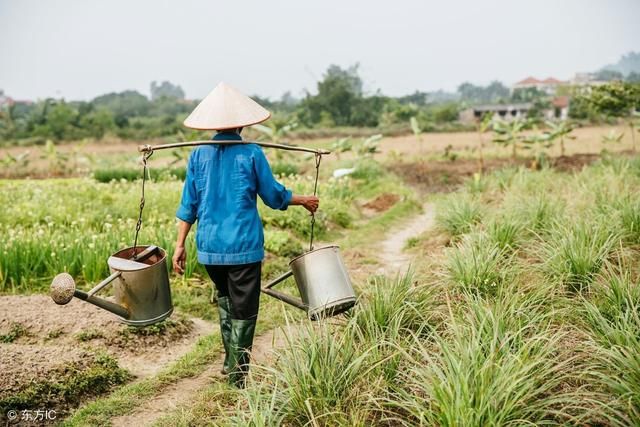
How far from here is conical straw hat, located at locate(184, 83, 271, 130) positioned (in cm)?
367

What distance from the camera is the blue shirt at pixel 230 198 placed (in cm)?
360

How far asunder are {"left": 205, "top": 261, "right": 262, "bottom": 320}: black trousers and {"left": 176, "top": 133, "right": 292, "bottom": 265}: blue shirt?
0.08 metres

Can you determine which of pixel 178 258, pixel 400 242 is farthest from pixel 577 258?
pixel 400 242

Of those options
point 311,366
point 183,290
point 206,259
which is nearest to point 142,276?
point 206,259

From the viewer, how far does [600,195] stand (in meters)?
6.98

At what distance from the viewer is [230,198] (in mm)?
3615

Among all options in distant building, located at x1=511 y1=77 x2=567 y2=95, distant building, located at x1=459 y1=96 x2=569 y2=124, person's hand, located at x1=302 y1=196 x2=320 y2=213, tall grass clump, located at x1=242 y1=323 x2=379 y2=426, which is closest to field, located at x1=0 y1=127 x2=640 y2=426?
tall grass clump, located at x1=242 y1=323 x2=379 y2=426

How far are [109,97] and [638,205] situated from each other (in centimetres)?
7907

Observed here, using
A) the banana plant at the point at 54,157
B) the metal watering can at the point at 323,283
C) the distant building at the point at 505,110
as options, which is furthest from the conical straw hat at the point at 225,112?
the distant building at the point at 505,110

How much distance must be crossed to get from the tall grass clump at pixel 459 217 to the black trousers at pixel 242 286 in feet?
11.9

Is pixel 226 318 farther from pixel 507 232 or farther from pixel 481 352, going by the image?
pixel 507 232

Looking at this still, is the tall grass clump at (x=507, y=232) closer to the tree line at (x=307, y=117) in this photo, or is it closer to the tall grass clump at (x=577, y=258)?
the tall grass clump at (x=577, y=258)

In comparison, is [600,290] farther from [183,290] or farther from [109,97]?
[109,97]

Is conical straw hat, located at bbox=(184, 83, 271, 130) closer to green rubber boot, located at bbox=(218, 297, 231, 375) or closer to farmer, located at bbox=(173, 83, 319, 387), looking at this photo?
farmer, located at bbox=(173, 83, 319, 387)
